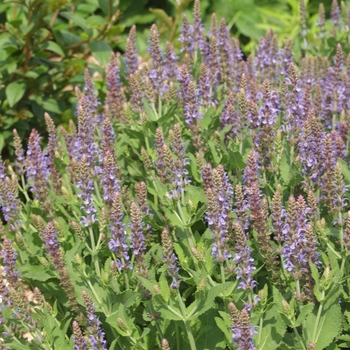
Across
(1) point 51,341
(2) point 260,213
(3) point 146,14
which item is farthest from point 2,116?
(3) point 146,14

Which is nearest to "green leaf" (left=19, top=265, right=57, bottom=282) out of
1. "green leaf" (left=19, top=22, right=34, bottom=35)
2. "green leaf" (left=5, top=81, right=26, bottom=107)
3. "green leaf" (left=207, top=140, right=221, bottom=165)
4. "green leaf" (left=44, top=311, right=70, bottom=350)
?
"green leaf" (left=44, top=311, right=70, bottom=350)

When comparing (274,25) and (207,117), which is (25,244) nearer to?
(207,117)

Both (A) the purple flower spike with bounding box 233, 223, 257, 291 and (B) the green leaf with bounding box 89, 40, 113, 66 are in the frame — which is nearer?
(A) the purple flower spike with bounding box 233, 223, 257, 291

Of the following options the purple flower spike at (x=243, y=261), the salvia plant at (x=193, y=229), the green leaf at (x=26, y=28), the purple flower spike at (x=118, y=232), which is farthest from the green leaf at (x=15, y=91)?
the purple flower spike at (x=243, y=261)

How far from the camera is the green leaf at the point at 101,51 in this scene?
610 centimetres

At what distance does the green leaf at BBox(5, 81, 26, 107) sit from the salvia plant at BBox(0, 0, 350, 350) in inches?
51.5

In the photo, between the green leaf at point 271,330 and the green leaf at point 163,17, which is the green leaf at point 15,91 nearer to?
the green leaf at point 163,17

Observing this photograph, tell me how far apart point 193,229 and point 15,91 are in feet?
8.65

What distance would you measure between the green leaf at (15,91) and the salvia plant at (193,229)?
131 cm

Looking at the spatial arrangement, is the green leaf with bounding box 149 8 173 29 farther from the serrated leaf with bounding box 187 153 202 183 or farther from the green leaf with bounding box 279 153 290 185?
the green leaf with bounding box 279 153 290 185

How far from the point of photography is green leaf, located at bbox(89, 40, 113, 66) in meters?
6.10

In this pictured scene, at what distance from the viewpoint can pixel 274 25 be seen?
10352 mm

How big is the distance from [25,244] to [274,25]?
7.20 m

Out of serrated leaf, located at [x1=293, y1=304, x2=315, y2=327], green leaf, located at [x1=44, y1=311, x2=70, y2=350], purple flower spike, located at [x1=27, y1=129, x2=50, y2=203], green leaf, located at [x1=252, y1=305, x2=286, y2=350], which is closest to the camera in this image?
serrated leaf, located at [x1=293, y1=304, x2=315, y2=327]
